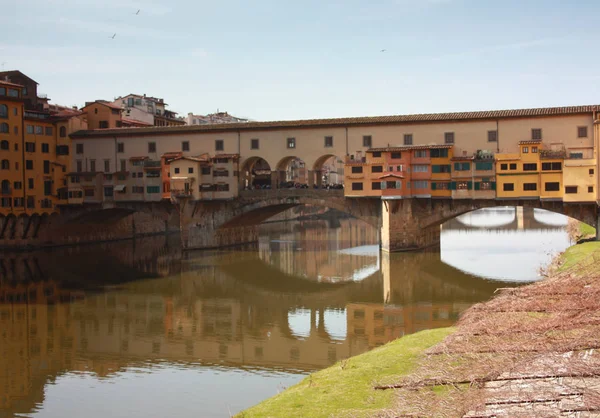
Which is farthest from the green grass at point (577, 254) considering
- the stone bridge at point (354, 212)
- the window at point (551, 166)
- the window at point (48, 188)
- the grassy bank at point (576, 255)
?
the window at point (48, 188)

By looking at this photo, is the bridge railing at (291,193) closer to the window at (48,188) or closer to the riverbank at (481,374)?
the window at (48,188)

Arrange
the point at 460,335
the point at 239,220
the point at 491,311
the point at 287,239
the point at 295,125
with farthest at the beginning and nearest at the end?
the point at 287,239 < the point at 239,220 < the point at 295,125 < the point at 491,311 < the point at 460,335

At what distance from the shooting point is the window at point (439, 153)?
4244cm

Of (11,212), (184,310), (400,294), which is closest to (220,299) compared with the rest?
(184,310)

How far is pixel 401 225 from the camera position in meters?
43.2

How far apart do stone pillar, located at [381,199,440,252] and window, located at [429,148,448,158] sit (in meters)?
3.13

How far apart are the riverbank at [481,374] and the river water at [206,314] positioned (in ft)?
10.2

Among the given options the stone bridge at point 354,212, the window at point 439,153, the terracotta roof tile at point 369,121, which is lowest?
the stone bridge at point 354,212

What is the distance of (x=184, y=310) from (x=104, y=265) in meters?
15.8

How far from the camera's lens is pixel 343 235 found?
204ft

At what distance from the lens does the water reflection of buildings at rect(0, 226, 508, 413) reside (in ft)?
66.6

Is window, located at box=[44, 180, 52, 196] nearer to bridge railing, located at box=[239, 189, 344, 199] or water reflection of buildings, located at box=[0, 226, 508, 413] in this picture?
water reflection of buildings, located at box=[0, 226, 508, 413]

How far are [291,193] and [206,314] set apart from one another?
67.3ft

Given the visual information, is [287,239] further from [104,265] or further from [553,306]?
[553,306]
